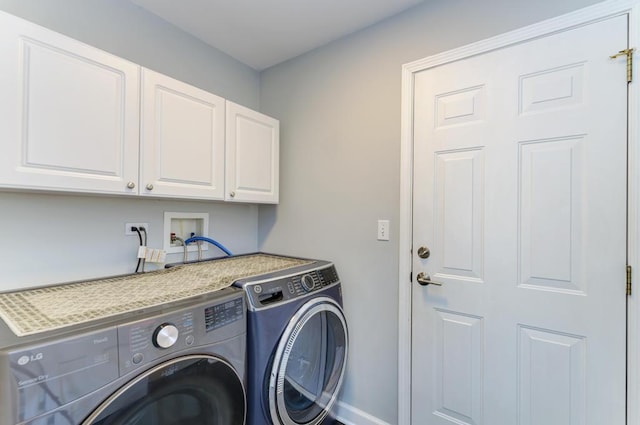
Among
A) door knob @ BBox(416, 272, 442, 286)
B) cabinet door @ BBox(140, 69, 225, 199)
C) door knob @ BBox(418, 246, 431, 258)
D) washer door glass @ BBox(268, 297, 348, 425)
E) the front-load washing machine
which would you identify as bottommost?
washer door glass @ BBox(268, 297, 348, 425)

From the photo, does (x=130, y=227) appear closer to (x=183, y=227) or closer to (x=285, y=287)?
(x=183, y=227)

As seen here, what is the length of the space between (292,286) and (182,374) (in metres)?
0.60

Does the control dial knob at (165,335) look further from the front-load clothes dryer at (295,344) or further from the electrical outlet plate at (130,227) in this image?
the electrical outlet plate at (130,227)

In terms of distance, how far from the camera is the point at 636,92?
1.09m

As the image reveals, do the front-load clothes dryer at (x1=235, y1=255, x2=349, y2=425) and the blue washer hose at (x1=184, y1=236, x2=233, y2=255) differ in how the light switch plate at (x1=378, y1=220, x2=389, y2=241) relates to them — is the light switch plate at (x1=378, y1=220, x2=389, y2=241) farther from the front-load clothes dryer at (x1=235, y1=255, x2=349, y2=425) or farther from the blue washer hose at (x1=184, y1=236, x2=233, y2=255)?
the blue washer hose at (x1=184, y1=236, x2=233, y2=255)

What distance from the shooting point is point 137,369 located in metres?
0.87

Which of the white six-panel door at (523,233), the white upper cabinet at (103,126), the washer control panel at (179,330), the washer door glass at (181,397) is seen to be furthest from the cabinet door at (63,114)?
the white six-panel door at (523,233)

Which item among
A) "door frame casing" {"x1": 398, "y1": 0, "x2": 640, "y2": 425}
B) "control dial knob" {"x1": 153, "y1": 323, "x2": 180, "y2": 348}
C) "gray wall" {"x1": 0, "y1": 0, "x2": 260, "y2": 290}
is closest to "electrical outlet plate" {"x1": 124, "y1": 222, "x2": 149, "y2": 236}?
"gray wall" {"x1": 0, "y1": 0, "x2": 260, "y2": 290}

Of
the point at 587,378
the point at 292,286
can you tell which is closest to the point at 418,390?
the point at 587,378

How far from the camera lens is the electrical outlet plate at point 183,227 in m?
1.78

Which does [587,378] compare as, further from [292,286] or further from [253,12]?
[253,12]

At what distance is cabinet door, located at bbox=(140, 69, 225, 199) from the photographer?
1398mm

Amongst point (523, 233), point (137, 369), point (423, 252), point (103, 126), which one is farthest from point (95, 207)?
point (523, 233)

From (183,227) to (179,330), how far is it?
1.06m
